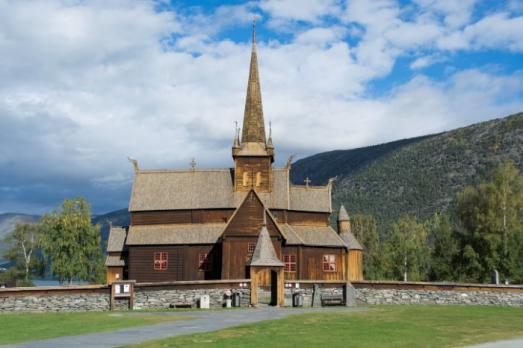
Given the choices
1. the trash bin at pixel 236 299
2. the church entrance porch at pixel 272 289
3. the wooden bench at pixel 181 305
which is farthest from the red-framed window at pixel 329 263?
the wooden bench at pixel 181 305

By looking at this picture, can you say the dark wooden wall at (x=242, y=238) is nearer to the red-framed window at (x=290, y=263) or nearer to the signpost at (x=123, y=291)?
the red-framed window at (x=290, y=263)

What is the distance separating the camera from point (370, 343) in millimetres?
20984

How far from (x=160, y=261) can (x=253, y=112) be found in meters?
16.7

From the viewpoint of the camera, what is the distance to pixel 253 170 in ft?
188

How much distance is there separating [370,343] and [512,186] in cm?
4859

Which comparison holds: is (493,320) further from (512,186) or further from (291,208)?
(512,186)

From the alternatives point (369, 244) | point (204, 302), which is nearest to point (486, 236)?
point (204, 302)

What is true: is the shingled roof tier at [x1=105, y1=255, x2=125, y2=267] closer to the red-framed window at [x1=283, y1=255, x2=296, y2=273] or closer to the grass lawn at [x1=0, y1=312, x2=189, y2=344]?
the red-framed window at [x1=283, y1=255, x2=296, y2=273]

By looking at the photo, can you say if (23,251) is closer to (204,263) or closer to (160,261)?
(160,261)

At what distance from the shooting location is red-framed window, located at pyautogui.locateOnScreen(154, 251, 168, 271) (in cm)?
5381

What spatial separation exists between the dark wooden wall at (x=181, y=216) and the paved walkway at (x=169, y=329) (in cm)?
2156

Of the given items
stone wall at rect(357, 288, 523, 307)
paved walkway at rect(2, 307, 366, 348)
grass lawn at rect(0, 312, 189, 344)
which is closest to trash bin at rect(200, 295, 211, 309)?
paved walkway at rect(2, 307, 366, 348)

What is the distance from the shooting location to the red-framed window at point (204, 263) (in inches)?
2095

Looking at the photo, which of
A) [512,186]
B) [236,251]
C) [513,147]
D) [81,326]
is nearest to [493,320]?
Answer: [81,326]
